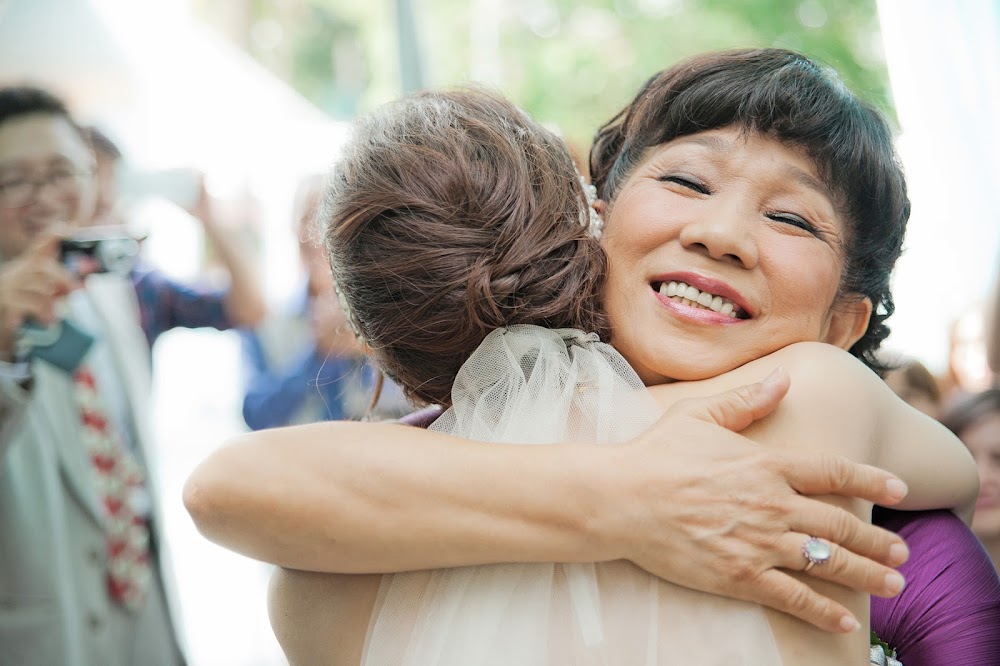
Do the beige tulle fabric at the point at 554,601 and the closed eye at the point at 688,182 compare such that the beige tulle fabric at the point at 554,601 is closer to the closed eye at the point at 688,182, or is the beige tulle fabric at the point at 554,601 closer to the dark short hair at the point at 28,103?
the closed eye at the point at 688,182

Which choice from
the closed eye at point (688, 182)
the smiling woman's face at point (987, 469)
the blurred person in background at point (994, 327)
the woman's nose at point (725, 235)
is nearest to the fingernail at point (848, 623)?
the woman's nose at point (725, 235)

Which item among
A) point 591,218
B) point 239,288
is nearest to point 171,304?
point 239,288

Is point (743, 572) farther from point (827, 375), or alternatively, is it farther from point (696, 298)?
point (696, 298)

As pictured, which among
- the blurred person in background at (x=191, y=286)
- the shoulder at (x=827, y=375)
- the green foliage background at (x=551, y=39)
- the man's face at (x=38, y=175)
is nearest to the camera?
the shoulder at (x=827, y=375)

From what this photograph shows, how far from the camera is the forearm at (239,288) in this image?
3504 millimetres

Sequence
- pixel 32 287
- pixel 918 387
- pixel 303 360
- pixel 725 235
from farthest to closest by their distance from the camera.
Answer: pixel 303 360, pixel 918 387, pixel 32 287, pixel 725 235

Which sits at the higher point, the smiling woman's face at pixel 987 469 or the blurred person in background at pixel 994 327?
the blurred person in background at pixel 994 327

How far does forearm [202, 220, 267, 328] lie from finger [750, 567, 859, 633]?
9.26ft

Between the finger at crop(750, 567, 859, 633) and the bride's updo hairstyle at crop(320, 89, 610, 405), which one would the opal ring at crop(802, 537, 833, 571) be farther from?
the bride's updo hairstyle at crop(320, 89, 610, 405)

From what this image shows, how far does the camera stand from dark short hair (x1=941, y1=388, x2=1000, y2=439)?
281 cm

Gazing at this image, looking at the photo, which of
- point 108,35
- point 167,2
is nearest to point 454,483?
point 108,35

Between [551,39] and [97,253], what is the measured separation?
7.51m

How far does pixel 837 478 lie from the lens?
1.08 meters

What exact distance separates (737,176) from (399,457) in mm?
671
